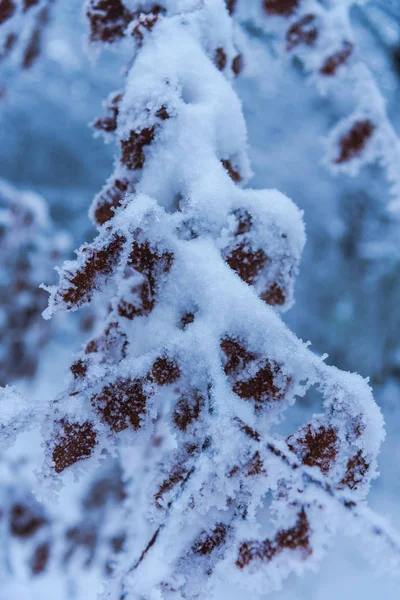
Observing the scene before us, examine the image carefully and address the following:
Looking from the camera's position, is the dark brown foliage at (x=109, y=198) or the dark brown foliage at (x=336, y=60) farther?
the dark brown foliage at (x=336, y=60)

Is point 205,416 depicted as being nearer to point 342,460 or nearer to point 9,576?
point 342,460

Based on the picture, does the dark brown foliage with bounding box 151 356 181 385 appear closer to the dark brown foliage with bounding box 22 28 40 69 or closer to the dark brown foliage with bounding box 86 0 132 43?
the dark brown foliage with bounding box 86 0 132 43

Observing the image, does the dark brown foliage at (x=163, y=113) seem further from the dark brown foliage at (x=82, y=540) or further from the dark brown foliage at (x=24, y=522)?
the dark brown foliage at (x=82, y=540)

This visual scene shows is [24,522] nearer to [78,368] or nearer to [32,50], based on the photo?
[78,368]

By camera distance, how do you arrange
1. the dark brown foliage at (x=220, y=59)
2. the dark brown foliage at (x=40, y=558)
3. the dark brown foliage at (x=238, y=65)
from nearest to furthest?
1. the dark brown foliage at (x=220, y=59)
2. the dark brown foliage at (x=238, y=65)
3. the dark brown foliage at (x=40, y=558)

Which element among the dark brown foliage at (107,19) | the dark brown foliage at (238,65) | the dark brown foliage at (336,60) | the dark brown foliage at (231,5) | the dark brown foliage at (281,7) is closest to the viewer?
the dark brown foliage at (107,19)

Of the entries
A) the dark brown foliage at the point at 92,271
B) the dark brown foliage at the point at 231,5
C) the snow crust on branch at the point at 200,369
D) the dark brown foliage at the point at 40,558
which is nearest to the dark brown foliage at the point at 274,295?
the snow crust on branch at the point at 200,369

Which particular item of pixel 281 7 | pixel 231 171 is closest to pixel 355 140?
pixel 281 7

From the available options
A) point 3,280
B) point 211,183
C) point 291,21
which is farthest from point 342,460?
point 3,280

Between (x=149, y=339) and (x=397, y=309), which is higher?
(x=397, y=309)
